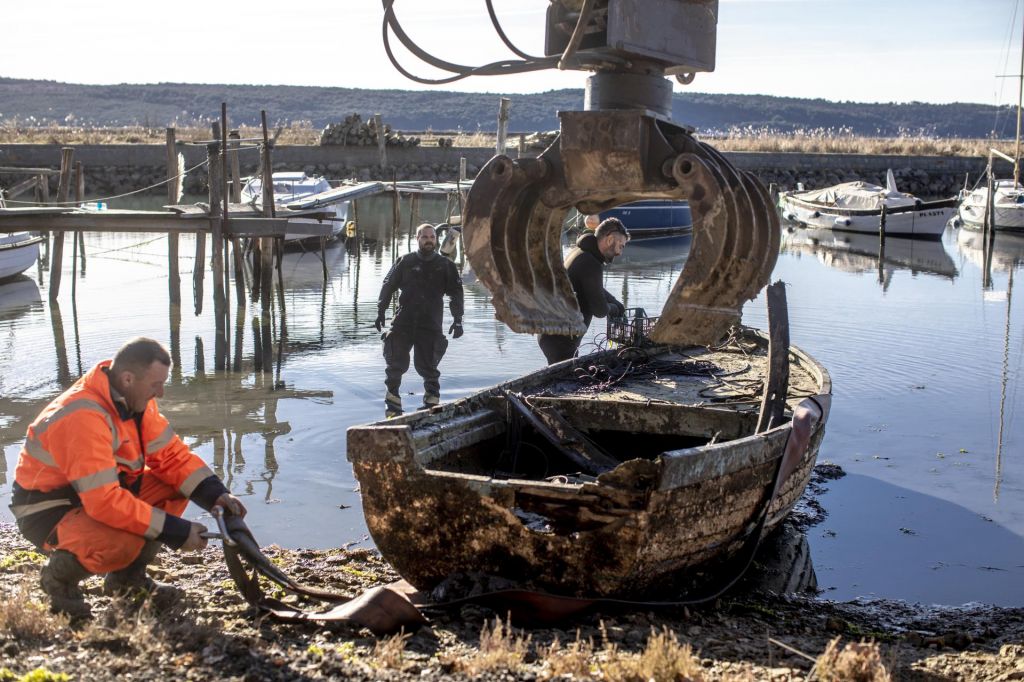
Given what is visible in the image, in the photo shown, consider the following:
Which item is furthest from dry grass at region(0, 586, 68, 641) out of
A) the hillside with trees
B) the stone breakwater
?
the hillside with trees

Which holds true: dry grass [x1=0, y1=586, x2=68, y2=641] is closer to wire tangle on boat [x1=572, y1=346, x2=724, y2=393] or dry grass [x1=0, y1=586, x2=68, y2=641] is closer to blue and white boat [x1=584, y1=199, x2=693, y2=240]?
wire tangle on boat [x1=572, y1=346, x2=724, y2=393]

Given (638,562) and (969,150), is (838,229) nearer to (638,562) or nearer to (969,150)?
(969,150)

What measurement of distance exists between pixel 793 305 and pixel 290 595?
55.0 feet

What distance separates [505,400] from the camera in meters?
8.28

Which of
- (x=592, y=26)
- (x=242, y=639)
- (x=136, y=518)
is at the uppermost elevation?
(x=592, y=26)

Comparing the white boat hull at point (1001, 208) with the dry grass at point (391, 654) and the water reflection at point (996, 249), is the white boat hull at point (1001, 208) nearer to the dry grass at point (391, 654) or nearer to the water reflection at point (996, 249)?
the water reflection at point (996, 249)

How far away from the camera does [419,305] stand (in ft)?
36.9

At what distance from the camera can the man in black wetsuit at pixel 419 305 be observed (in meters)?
11.2

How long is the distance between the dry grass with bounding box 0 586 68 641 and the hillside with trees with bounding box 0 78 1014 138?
94992 mm

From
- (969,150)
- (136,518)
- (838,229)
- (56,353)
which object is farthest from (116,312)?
(969,150)

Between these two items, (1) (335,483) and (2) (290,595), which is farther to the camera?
(1) (335,483)

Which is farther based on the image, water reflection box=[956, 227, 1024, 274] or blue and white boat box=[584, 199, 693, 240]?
blue and white boat box=[584, 199, 693, 240]

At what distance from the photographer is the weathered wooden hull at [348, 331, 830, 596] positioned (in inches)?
247

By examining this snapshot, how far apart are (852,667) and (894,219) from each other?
115ft
